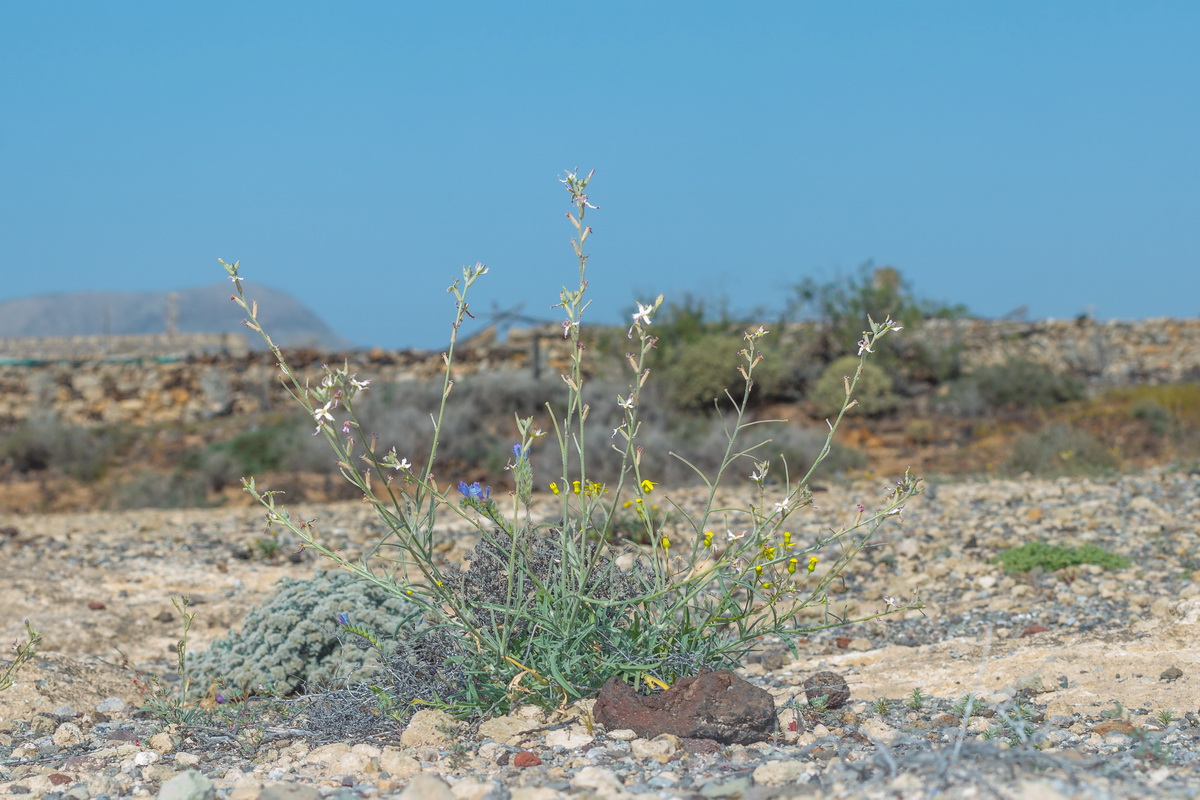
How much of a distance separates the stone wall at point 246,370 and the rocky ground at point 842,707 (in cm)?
1130

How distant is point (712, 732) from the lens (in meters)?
3.04

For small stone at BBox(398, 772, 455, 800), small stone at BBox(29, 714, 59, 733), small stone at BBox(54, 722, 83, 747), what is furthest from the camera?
small stone at BBox(29, 714, 59, 733)

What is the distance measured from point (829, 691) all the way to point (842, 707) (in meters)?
0.10

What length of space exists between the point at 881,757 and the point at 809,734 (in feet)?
2.10

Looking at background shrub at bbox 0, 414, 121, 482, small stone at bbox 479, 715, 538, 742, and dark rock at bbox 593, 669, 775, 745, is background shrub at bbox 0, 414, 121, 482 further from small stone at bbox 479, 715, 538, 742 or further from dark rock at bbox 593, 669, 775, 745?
dark rock at bbox 593, 669, 775, 745

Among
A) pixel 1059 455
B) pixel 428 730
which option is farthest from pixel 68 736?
pixel 1059 455

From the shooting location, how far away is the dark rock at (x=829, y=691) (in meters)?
3.51

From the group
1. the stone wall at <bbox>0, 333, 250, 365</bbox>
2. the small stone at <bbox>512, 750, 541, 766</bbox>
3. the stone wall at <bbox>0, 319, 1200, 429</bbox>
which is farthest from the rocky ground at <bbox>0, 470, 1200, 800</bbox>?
the stone wall at <bbox>0, 333, 250, 365</bbox>

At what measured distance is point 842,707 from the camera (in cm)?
358

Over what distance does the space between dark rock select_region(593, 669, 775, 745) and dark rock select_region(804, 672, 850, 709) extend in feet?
1.35

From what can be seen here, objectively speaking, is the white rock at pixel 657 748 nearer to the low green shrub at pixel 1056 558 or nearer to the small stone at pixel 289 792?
the small stone at pixel 289 792

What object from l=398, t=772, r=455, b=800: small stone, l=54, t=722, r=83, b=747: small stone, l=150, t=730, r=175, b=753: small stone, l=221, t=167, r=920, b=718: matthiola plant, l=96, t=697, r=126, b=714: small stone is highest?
l=221, t=167, r=920, b=718: matthiola plant

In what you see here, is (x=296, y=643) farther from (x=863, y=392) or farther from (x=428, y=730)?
(x=863, y=392)

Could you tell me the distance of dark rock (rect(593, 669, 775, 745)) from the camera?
3.05 m
